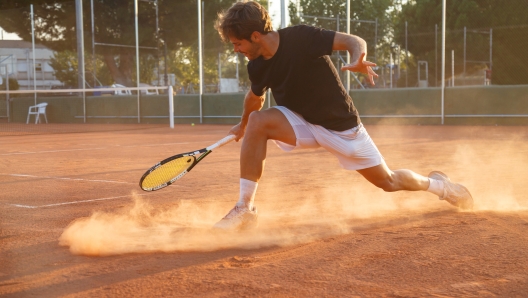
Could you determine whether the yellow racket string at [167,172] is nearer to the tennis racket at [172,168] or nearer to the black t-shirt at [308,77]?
the tennis racket at [172,168]

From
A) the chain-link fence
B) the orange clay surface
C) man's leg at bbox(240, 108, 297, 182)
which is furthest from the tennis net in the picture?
man's leg at bbox(240, 108, 297, 182)

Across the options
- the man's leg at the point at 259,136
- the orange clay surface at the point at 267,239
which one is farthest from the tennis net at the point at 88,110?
the man's leg at the point at 259,136

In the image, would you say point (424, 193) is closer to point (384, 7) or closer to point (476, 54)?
point (476, 54)

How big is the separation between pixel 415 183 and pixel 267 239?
1228mm

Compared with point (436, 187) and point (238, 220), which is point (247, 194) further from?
point (436, 187)

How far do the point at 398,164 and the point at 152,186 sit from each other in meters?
4.99

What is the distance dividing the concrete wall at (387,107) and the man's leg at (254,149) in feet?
51.5

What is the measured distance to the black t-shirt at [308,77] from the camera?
4.24 m

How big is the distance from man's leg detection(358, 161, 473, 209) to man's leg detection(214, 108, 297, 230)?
0.59 m

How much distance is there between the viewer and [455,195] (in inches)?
196

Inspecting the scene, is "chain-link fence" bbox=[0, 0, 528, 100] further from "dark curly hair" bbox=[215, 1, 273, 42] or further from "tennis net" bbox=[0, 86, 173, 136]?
"dark curly hair" bbox=[215, 1, 273, 42]

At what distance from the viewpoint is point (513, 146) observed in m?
11.9

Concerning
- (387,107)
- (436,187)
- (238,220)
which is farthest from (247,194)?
(387,107)

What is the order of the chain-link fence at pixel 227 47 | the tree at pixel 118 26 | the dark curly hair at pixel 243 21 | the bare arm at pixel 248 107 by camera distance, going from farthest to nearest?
the tree at pixel 118 26, the chain-link fence at pixel 227 47, the bare arm at pixel 248 107, the dark curly hair at pixel 243 21
